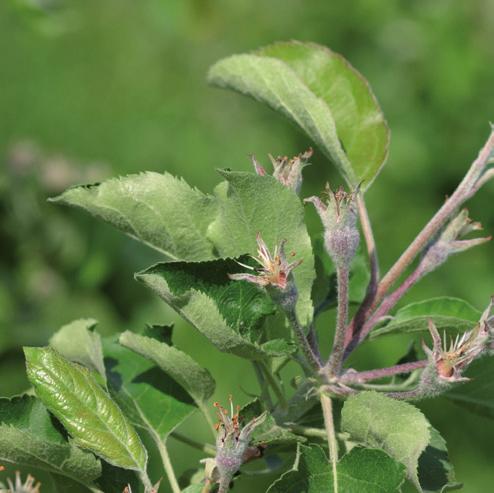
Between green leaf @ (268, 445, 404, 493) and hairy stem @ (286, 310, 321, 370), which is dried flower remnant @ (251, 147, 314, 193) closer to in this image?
hairy stem @ (286, 310, 321, 370)

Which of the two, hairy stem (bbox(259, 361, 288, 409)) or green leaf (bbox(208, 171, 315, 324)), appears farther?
hairy stem (bbox(259, 361, 288, 409))

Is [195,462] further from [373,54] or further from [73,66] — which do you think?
[73,66]

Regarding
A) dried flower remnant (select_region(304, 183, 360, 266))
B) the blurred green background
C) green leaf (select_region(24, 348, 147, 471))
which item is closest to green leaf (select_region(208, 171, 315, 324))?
dried flower remnant (select_region(304, 183, 360, 266))

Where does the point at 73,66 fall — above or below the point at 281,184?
below

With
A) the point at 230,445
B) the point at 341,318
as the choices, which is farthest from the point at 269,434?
the point at 341,318

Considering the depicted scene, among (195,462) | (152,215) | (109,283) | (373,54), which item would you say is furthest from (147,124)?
(152,215)

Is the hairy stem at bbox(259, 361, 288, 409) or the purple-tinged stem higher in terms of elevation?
the purple-tinged stem
